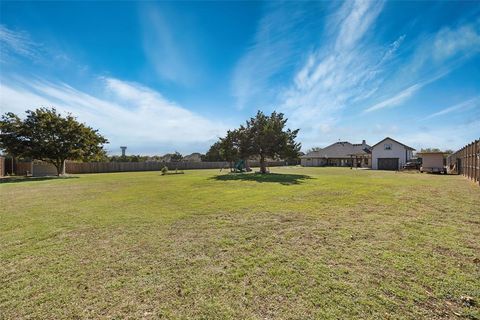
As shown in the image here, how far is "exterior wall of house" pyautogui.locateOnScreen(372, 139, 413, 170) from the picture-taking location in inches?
1503

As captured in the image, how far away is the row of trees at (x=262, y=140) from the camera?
24.0 meters

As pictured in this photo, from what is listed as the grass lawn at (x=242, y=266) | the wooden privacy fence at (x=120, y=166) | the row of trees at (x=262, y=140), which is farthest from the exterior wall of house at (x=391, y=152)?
the grass lawn at (x=242, y=266)

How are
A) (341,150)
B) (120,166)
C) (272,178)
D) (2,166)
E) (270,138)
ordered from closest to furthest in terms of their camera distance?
(272,178) < (270,138) < (2,166) < (120,166) < (341,150)

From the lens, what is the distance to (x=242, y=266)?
3701 mm

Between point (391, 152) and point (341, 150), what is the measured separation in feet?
51.6

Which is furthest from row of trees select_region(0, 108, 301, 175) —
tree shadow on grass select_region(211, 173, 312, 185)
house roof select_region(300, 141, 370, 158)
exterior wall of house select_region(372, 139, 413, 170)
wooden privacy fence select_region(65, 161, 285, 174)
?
house roof select_region(300, 141, 370, 158)

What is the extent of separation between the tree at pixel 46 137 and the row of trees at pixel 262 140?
15.4m

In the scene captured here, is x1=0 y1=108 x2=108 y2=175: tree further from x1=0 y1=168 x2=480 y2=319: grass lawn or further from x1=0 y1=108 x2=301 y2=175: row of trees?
x1=0 y1=168 x2=480 y2=319: grass lawn

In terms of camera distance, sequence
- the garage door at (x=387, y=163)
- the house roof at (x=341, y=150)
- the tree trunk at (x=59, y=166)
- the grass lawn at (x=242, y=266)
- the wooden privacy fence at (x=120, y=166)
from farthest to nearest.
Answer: the house roof at (x=341, y=150)
the garage door at (x=387, y=163)
the wooden privacy fence at (x=120, y=166)
the tree trunk at (x=59, y=166)
the grass lawn at (x=242, y=266)

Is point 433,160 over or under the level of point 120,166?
over

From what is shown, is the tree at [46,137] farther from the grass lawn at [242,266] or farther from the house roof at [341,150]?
the house roof at [341,150]

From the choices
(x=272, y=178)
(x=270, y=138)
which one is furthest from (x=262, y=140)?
(x=272, y=178)

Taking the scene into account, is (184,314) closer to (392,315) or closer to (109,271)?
(109,271)

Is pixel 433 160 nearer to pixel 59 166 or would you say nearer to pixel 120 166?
pixel 59 166
